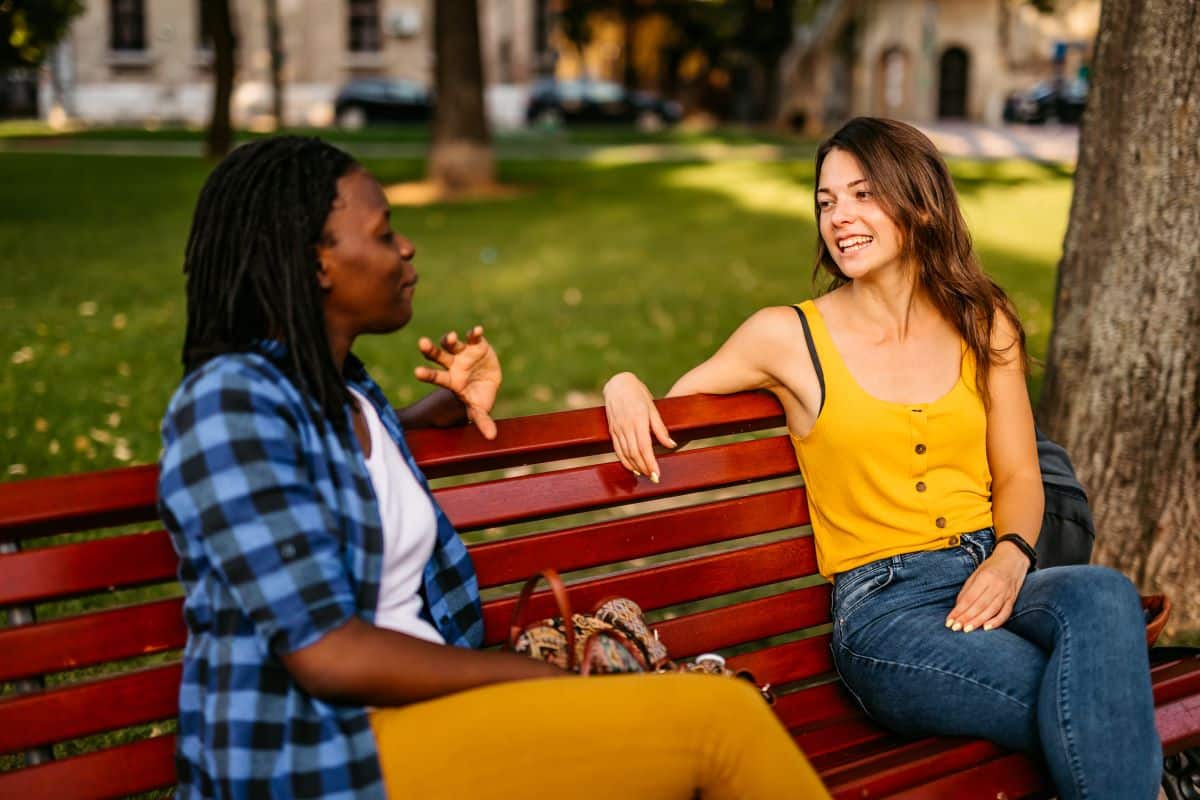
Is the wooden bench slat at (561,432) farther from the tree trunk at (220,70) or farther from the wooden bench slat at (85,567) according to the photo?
the tree trunk at (220,70)

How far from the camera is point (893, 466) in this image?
2.83 meters

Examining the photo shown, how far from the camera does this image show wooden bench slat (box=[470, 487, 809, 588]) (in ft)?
8.96

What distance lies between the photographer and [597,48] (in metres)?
51.3

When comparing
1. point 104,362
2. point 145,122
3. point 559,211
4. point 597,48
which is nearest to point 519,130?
point 145,122

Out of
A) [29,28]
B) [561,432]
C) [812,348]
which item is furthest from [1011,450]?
[29,28]

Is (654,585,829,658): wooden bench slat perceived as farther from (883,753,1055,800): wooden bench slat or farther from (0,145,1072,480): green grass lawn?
A: (0,145,1072,480): green grass lawn

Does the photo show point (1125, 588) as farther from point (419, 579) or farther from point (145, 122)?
point (145, 122)

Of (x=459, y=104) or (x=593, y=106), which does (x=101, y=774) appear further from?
(x=593, y=106)

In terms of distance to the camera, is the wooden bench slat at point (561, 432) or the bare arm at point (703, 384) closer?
the wooden bench slat at point (561, 432)

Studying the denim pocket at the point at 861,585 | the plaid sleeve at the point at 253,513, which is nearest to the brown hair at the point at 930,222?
the denim pocket at the point at 861,585

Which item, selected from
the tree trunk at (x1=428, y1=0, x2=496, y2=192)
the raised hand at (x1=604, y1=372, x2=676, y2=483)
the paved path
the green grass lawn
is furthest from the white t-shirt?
the paved path

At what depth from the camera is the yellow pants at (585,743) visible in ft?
6.63

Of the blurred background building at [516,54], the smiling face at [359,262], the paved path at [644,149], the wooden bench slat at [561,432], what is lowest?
the wooden bench slat at [561,432]

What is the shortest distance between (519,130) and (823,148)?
111ft
